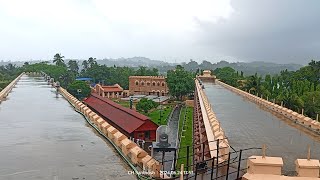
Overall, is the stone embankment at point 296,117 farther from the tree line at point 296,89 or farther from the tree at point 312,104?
the tree at point 312,104

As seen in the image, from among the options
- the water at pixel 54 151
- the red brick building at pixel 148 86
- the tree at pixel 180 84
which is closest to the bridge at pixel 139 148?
the water at pixel 54 151

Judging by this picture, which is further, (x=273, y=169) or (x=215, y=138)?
(x=215, y=138)

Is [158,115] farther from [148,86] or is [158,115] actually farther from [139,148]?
[139,148]

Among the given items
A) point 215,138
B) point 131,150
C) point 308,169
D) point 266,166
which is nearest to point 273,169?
point 266,166

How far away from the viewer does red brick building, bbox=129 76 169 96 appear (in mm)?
77562

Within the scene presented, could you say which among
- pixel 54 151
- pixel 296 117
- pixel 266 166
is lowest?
pixel 54 151

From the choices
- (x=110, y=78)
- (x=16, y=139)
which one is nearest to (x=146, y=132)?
(x=16, y=139)

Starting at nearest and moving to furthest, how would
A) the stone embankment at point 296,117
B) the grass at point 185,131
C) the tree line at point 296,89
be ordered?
the stone embankment at point 296,117
the grass at point 185,131
the tree line at point 296,89

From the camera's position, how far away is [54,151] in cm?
1102

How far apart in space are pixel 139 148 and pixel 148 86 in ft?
225

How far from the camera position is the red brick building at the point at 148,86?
7756 cm

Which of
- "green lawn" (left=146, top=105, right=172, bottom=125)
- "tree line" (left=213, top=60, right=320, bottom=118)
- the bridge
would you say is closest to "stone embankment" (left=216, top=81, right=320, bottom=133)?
the bridge

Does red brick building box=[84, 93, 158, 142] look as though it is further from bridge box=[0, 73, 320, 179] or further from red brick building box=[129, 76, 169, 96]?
red brick building box=[129, 76, 169, 96]

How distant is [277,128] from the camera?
15.2 m
